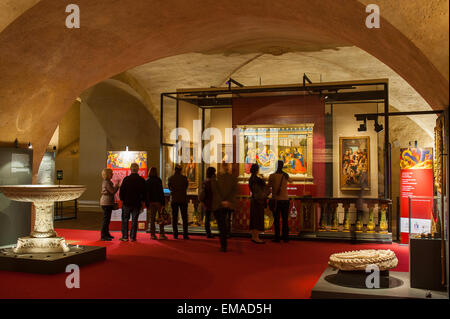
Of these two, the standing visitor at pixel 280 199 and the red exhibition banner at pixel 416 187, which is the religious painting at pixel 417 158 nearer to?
the red exhibition banner at pixel 416 187

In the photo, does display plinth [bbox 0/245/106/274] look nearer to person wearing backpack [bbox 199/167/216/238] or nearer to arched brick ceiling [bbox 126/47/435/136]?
person wearing backpack [bbox 199/167/216/238]

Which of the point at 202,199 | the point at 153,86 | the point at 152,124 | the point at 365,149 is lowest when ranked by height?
the point at 202,199

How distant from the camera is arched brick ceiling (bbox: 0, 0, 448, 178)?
5.35 m

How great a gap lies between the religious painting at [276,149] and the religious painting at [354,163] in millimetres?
1129

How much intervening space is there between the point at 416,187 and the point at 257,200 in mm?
3448

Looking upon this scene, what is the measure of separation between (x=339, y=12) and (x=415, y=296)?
3.40 m

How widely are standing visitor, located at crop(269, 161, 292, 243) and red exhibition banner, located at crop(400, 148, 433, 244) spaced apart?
252 centimetres

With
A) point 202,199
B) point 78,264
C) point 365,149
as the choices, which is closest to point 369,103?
point 365,149

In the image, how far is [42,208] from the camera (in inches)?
276

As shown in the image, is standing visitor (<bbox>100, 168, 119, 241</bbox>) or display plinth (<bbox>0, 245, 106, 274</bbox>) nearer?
display plinth (<bbox>0, 245, 106, 274</bbox>)

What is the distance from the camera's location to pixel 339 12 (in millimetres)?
5375

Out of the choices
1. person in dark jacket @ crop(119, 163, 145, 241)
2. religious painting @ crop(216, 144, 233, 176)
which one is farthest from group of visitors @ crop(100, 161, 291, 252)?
religious painting @ crop(216, 144, 233, 176)
